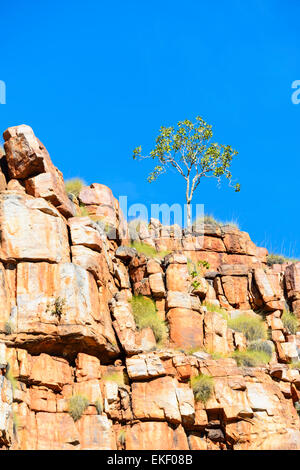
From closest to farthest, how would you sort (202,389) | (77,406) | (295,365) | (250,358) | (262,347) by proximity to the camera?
1. (77,406)
2. (202,389)
3. (250,358)
4. (295,365)
5. (262,347)

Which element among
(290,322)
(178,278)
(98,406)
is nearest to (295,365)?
(290,322)

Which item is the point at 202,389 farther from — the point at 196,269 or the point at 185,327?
the point at 196,269

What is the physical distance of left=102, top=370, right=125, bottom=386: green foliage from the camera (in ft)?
Answer: 63.1

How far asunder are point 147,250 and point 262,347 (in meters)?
5.75

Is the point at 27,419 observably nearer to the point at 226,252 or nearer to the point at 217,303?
the point at 217,303

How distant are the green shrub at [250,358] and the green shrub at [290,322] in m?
2.68

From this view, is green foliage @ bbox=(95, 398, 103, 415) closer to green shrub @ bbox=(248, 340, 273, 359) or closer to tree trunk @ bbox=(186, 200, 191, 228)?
green shrub @ bbox=(248, 340, 273, 359)

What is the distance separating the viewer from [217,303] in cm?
2394

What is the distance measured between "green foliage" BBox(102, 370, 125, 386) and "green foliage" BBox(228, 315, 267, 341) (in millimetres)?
5392

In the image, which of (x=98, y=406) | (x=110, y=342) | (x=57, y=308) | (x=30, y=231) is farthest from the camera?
(x=110, y=342)

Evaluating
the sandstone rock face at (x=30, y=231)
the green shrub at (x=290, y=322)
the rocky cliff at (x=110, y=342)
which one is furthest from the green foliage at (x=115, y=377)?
the green shrub at (x=290, y=322)

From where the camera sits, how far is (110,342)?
1958 cm

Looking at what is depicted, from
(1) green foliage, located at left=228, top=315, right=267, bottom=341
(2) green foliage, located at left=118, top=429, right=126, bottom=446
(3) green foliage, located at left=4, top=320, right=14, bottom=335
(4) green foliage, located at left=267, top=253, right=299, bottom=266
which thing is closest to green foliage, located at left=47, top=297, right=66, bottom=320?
(3) green foliage, located at left=4, top=320, right=14, bottom=335
